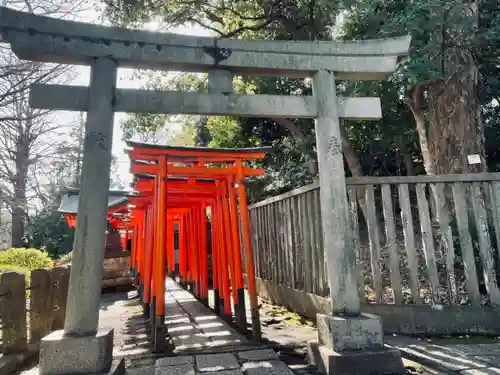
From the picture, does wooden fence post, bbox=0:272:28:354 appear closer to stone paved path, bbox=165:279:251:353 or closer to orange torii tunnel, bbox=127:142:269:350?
orange torii tunnel, bbox=127:142:269:350

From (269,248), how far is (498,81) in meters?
8.58

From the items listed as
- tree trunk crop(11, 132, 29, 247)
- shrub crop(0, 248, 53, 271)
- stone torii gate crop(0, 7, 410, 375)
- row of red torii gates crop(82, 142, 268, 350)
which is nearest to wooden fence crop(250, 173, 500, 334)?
row of red torii gates crop(82, 142, 268, 350)

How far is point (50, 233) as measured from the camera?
2292 cm

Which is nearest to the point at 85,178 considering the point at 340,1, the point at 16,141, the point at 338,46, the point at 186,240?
the point at 338,46

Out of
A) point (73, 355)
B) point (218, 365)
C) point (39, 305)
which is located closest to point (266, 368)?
point (218, 365)

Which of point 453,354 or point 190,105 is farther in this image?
point 190,105

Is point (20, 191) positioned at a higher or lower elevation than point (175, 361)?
higher

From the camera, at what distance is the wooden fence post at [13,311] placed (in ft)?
13.8

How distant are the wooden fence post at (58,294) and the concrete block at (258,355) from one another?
2.99m

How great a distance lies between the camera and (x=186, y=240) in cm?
1057

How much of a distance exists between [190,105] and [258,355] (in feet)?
9.31

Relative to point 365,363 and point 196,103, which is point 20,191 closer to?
point 196,103

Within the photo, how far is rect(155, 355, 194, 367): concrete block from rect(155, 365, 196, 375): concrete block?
0.33ft

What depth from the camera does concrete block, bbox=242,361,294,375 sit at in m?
3.39
